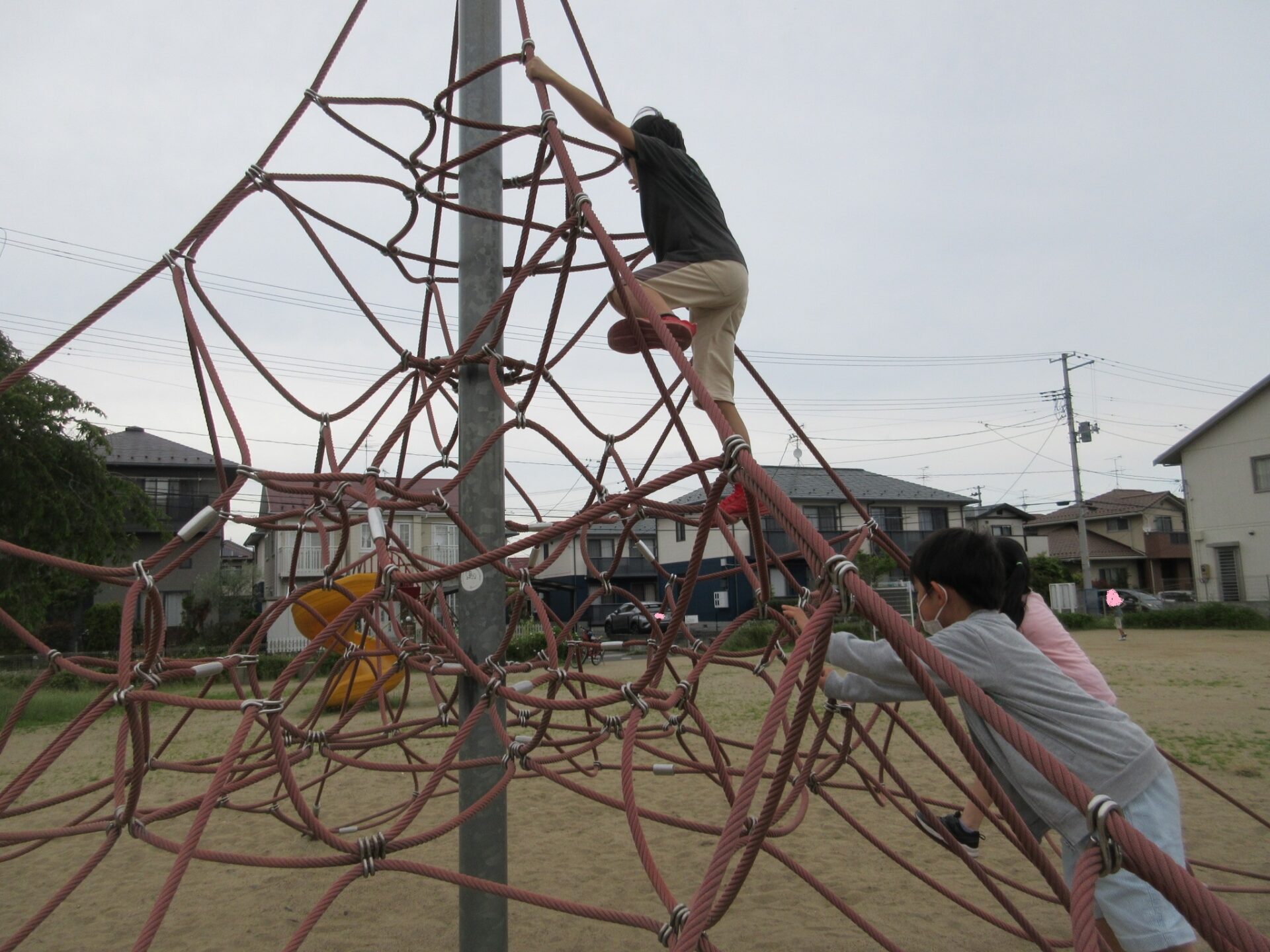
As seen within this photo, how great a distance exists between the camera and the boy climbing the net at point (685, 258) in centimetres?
222

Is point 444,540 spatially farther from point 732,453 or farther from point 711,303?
point 732,453

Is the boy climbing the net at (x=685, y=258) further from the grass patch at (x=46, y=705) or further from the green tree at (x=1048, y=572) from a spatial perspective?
the green tree at (x=1048, y=572)

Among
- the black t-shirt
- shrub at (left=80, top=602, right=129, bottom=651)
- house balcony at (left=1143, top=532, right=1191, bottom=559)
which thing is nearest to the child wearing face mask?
the black t-shirt

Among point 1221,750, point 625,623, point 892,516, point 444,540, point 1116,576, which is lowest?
point 1221,750

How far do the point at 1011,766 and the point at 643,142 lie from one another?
1.77 metres

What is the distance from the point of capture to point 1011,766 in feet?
4.51

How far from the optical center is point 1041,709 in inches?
52.4

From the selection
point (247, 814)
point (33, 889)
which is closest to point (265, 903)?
point (33, 889)

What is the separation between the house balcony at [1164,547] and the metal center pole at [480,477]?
32.4m

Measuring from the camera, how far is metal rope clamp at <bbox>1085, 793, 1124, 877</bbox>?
0.84m

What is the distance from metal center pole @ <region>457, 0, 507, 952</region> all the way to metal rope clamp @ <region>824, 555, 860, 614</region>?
4.04 ft

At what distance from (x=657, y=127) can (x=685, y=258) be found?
1.57ft

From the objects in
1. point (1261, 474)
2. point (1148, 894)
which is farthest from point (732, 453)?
point (1261, 474)

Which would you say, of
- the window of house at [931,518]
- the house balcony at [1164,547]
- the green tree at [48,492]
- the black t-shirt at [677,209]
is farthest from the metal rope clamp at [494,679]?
the house balcony at [1164,547]
